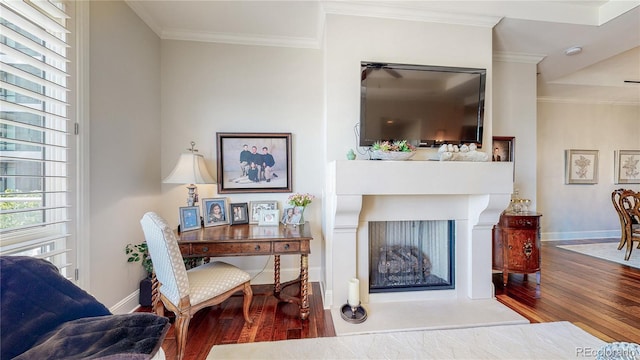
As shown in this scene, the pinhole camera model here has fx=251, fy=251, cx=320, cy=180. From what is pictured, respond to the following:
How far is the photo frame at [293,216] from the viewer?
2.55 meters

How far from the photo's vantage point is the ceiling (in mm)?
2285

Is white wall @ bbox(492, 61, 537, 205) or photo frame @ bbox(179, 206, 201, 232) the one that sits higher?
white wall @ bbox(492, 61, 537, 205)

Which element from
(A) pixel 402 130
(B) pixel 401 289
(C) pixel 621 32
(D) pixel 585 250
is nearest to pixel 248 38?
(A) pixel 402 130

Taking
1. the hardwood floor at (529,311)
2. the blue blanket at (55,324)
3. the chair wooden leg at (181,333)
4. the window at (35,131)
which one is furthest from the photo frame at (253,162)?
the blue blanket at (55,324)

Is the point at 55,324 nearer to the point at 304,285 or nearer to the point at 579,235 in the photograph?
the point at 304,285

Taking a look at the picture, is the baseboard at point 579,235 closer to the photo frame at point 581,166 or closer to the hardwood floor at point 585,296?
the photo frame at point 581,166

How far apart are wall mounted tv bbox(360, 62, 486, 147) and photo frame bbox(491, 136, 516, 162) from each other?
3.15 ft

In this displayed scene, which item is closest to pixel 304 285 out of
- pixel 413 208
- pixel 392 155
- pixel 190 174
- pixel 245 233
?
pixel 245 233

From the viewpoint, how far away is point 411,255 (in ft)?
8.30

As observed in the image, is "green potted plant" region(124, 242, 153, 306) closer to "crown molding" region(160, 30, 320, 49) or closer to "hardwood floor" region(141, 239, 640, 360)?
"hardwood floor" region(141, 239, 640, 360)

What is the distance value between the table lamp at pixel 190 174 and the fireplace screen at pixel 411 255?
1706 millimetres

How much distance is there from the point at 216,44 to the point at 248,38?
0.36 metres

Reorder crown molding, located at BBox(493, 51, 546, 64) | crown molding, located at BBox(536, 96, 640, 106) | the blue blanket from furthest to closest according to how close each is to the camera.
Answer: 1. crown molding, located at BBox(536, 96, 640, 106)
2. crown molding, located at BBox(493, 51, 546, 64)
3. the blue blanket

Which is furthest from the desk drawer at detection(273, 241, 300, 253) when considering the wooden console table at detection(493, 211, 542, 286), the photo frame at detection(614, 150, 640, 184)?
the photo frame at detection(614, 150, 640, 184)
